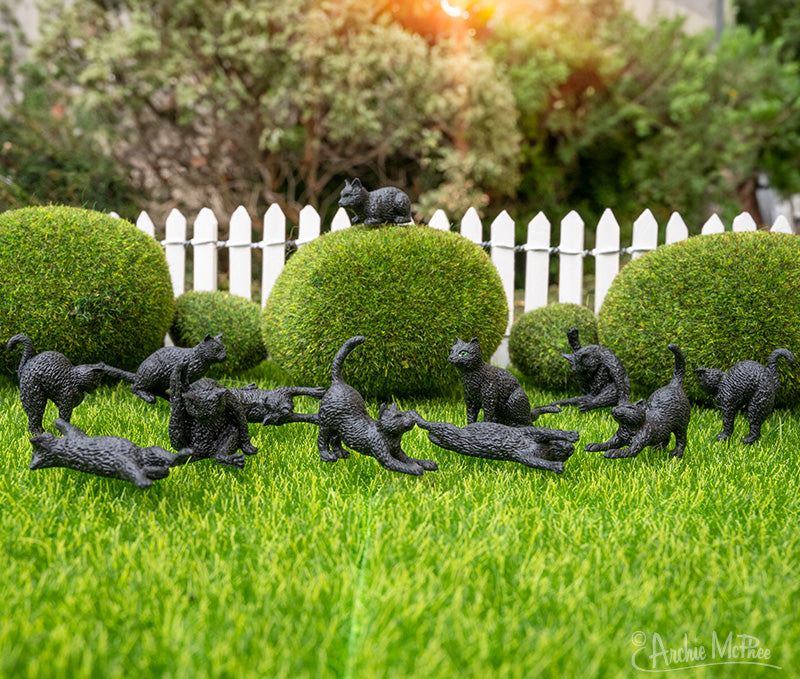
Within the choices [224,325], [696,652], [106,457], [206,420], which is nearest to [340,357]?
[206,420]

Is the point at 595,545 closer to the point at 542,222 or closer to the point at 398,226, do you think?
the point at 398,226

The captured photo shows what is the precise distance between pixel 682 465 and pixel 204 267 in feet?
15.4

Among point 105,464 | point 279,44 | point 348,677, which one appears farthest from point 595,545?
point 279,44

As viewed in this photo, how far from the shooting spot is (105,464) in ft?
6.51

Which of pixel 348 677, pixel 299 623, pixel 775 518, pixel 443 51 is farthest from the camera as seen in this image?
pixel 443 51

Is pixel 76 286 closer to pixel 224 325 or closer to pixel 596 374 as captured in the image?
pixel 224 325

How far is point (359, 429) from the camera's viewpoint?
2375mm

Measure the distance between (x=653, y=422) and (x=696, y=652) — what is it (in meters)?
1.40

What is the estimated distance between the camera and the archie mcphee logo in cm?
135

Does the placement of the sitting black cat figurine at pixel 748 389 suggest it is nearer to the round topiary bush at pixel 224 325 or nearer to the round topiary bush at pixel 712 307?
the round topiary bush at pixel 712 307

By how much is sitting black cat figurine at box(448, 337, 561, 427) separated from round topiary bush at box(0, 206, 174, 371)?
2.44 meters

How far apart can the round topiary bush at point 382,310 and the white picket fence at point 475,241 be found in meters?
1.58

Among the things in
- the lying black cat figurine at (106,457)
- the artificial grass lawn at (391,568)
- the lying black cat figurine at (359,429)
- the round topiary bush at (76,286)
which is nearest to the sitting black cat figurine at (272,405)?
the artificial grass lawn at (391,568)

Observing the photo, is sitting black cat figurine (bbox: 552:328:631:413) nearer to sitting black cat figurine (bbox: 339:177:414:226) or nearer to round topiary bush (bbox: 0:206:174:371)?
sitting black cat figurine (bbox: 339:177:414:226)
